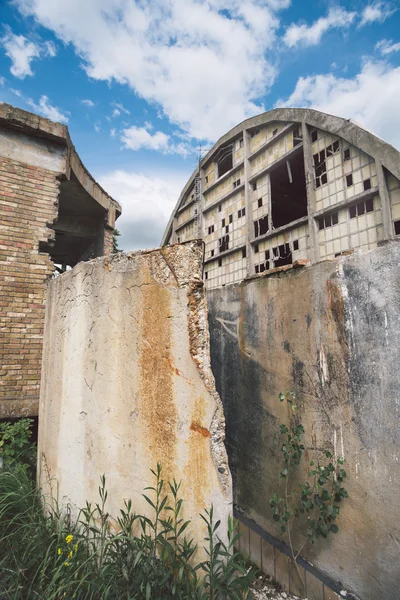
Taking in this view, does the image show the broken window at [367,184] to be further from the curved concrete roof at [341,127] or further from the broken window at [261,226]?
the broken window at [261,226]

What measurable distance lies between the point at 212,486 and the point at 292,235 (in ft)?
19.2

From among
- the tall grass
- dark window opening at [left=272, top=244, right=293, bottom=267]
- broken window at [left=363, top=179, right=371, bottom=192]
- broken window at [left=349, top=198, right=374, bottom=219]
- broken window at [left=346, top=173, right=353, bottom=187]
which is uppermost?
broken window at [left=346, top=173, right=353, bottom=187]

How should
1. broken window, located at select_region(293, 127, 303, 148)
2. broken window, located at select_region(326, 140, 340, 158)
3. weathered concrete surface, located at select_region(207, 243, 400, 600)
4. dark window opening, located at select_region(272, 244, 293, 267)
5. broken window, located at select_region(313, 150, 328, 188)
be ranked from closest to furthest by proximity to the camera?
weathered concrete surface, located at select_region(207, 243, 400, 600) → broken window, located at select_region(326, 140, 340, 158) → broken window, located at select_region(313, 150, 328, 188) → broken window, located at select_region(293, 127, 303, 148) → dark window opening, located at select_region(272, 244, 293, 267)

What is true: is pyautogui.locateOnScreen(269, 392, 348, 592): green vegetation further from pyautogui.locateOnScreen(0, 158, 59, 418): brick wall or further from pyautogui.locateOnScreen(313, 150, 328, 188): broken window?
pyautogui.locateOnScreen(313, 150, 328, 188): broken window

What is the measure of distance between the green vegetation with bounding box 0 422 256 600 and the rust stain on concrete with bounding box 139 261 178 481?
5.9 inches

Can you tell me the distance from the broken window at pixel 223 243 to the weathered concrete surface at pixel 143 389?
649 cm

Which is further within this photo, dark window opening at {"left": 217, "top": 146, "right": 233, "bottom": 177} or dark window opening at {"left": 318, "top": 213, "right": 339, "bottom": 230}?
dark window opening at {"left": 217, "top": 146, "right": 233, "bottom": 177}

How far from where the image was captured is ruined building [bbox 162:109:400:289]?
5250 millimetres

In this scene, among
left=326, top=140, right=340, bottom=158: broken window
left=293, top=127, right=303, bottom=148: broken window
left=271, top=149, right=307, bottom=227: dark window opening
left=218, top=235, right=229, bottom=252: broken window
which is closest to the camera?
left=326, top=140, right=340, bottom=158: broken window

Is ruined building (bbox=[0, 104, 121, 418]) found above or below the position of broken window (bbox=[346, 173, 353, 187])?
below

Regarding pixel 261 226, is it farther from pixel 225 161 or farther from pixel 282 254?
pixel 225 161

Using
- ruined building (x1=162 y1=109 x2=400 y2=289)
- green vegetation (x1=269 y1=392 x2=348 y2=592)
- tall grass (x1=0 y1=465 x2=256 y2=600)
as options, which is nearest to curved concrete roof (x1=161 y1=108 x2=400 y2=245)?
ruined building (x1=162 y1=109 x2=400 y2=289)

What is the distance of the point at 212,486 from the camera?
178 centimetres

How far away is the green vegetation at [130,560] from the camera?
164cm
